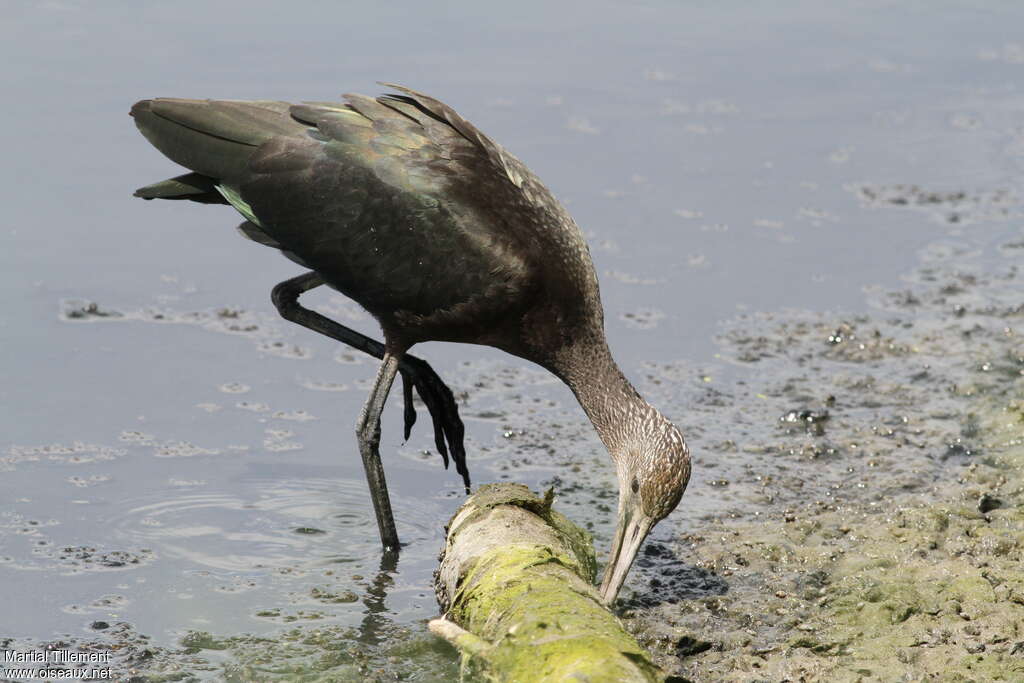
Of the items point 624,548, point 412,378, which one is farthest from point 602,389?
point 412,378

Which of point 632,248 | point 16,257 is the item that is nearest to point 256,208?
point 16,257

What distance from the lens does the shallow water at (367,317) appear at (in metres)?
6.81

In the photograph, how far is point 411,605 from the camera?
6402mm

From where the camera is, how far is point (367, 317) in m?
9.21

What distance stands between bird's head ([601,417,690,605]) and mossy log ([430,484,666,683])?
118mm

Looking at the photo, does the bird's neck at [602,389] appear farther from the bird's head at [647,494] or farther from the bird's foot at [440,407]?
the bird's foot at [440,407]

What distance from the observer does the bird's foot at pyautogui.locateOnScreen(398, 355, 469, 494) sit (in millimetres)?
7246

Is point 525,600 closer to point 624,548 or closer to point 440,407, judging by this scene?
point 624,548

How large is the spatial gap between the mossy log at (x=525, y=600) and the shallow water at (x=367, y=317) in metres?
0.61

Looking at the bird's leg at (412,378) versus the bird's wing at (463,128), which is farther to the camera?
the bird's leg at (412,378)

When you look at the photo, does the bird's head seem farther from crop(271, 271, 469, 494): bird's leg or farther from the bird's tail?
the bird's tail

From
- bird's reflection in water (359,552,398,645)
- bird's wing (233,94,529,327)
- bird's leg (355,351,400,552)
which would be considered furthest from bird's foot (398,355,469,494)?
bird's reflection in water (359,552,398,645)

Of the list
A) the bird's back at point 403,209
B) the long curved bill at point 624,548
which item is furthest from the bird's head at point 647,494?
the bird's back at point 403,209

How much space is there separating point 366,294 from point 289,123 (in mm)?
932
